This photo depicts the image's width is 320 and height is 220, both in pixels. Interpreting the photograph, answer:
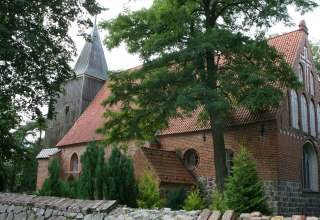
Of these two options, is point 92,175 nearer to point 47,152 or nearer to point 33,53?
point 33,53

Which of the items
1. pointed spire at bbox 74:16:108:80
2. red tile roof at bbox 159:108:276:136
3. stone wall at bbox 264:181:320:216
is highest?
pointed spire at bbox 74:16:108:80

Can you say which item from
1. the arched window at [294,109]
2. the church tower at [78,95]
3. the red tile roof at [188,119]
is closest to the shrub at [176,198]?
the red tile roof at [188,119]

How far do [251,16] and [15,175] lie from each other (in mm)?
27943

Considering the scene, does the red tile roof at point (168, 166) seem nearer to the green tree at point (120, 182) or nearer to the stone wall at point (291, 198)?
the stone wall at point (291, 198)

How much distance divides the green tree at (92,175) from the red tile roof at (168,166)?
11.6 feet

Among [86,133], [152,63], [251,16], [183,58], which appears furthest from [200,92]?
[86,133]

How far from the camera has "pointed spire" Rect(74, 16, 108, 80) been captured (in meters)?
27.9

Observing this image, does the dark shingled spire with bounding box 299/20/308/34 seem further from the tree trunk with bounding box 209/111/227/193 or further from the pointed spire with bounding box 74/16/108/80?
the pointed spire with bounding box 74/16/108/80

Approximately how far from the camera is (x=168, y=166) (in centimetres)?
1705

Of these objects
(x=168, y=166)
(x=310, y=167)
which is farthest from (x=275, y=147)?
(x=168, y=166)

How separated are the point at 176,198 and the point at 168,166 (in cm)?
255

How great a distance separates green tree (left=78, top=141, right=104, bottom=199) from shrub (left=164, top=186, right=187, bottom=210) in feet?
10.7

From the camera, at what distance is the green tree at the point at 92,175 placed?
11.7 metres

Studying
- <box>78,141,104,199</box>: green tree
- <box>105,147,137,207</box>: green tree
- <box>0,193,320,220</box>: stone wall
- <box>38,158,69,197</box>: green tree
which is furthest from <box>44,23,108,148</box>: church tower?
<box>0,193,320,220</box>: stone wall
